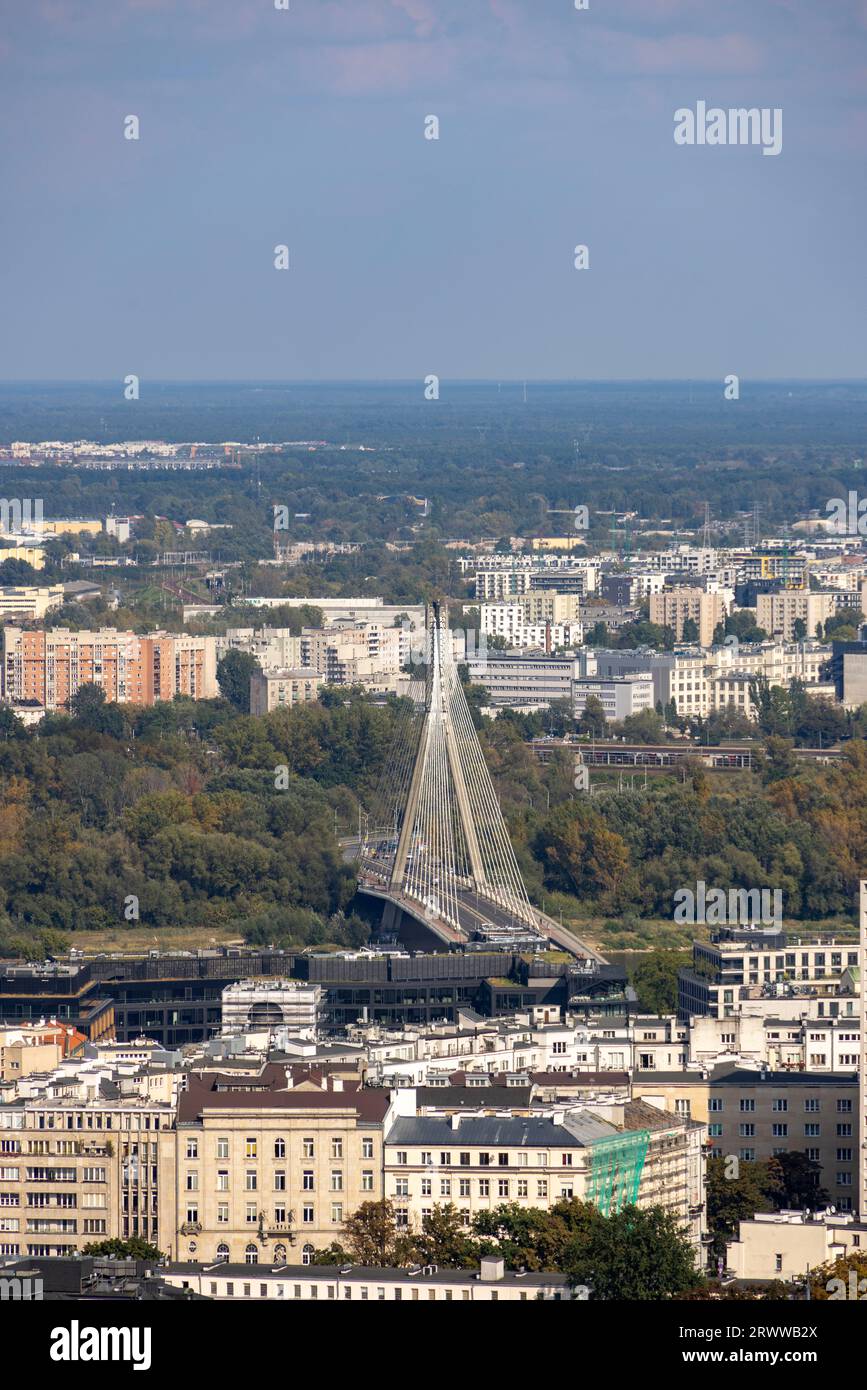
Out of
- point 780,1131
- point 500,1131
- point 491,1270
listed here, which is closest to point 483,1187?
point 500,1131

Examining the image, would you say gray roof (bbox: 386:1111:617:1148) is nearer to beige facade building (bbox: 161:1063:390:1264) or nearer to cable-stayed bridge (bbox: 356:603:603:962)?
beige facade building (bbox: 161:1063:390:1264)

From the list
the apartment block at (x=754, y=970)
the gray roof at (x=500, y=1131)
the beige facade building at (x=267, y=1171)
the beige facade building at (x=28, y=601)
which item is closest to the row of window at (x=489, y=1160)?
the gray roof at (x=500, y=1131)

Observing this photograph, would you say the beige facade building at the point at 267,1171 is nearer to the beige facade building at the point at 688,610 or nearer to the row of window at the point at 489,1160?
the row of window at the point at 489,1160

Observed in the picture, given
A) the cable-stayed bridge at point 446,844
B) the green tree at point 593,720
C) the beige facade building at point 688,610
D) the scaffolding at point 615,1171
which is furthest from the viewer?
the beige facade building at point 688,610

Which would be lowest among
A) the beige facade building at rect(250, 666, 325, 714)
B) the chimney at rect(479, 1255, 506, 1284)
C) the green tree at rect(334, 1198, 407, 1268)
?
the green tree at rect(334, 1198, 407, 1268)

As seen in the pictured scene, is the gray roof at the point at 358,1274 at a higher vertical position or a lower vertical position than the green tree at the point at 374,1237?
higher

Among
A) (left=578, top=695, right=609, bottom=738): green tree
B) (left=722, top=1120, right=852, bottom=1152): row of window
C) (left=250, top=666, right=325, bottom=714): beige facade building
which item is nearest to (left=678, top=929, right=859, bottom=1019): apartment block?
(left=722, top=1120, right=852, bottom=1152): row of window

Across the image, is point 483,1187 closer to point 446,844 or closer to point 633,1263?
point 633,1263
